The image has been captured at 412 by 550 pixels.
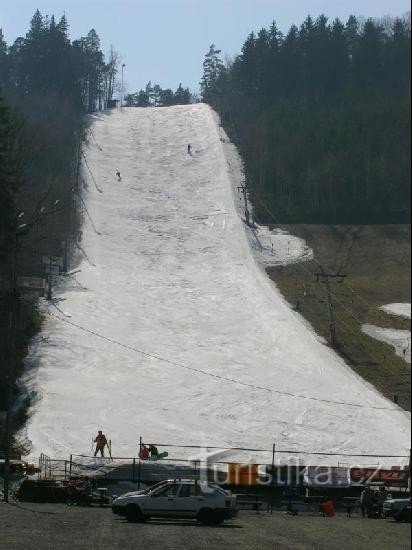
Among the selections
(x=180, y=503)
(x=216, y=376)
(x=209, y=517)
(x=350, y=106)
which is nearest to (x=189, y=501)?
(x=180, y=503)

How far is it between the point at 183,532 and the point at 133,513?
3.65 meters

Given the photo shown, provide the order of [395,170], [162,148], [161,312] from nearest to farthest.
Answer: [395,170], [161,312], [162,148]

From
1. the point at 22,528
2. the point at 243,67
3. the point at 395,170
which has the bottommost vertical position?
the point at 22,528

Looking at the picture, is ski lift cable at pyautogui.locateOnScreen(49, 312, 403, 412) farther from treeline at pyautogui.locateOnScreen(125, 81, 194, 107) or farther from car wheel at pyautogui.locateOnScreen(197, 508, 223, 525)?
treeline at pyautogui.locateOnScreen(125, 81, 194, 107)

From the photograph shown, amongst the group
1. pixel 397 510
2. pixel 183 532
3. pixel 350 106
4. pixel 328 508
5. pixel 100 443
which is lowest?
pixel 100 443

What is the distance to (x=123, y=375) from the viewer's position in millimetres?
46594

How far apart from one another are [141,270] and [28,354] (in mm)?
19622

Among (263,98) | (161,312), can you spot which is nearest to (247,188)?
(161,312)

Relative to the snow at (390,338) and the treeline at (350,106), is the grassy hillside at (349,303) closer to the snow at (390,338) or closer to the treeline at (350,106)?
the snow at (390,338)

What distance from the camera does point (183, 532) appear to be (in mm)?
21391

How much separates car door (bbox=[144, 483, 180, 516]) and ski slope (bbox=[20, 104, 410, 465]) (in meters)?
11.7

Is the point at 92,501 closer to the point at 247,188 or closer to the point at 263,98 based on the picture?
the point at 263,98

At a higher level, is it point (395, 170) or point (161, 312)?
point (395, 170)

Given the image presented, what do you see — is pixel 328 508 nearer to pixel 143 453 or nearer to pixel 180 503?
pixel 180 503
